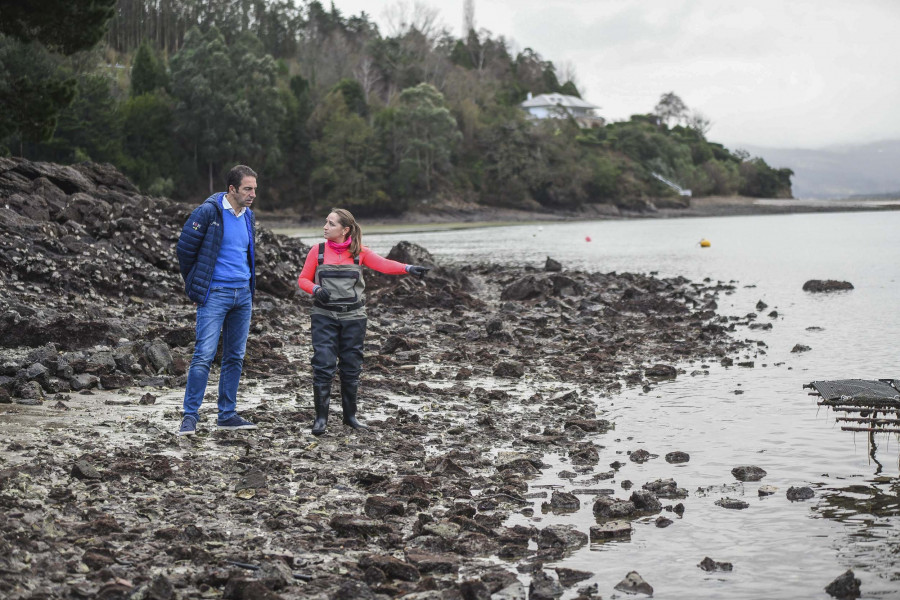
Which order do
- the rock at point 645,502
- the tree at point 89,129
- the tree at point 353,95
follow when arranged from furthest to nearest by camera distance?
1. the tree at point 353,95
2. the tree at point 89,129
3. the rock at point 645,502

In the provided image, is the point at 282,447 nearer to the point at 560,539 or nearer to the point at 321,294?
the point at 321,294

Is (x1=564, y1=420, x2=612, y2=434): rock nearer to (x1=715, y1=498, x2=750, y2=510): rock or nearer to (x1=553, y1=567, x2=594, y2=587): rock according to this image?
(x1=715, y1=498, x2=750, y2=510): rock

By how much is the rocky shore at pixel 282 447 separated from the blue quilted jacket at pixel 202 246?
139 cm

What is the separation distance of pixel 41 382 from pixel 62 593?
215 inches

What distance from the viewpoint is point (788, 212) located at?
14562 centimetres

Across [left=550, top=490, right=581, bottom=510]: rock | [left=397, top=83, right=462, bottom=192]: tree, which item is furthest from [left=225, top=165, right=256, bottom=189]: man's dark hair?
[left=397, top=83, right=462, bottom=192]: tree

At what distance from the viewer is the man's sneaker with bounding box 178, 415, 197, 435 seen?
7.96 metres

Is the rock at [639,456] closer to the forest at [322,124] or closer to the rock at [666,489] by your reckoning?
the rock at [666,489]

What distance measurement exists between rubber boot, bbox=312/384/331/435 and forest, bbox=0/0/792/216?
135ft

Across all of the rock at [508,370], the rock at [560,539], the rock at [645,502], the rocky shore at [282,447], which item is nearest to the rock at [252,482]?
the rocky shore at [282,447]

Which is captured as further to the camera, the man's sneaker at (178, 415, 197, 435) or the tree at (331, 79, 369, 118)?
the tree at (331, 79, 369, 118)

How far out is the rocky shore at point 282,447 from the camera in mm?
5230

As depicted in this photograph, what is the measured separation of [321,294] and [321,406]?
1147 mm

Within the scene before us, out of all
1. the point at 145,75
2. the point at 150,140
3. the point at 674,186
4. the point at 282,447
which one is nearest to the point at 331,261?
the point at 282,447
